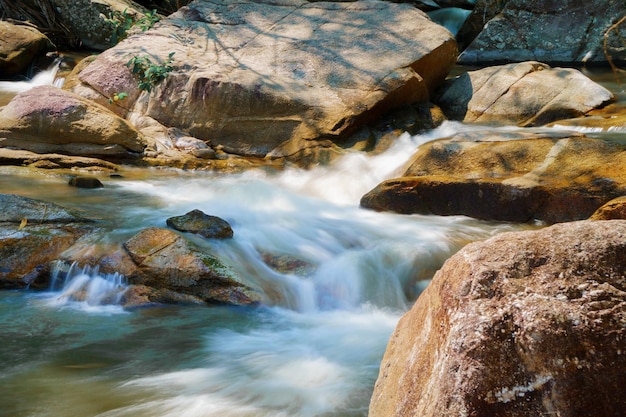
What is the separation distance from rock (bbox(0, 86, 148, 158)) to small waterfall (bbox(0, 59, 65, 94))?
309cm

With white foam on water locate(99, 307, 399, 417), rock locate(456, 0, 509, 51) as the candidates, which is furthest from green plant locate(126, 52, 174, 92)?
rock locate(456, 0, 509, 51)

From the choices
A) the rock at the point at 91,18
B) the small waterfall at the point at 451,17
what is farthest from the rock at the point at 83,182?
the small waterfall at the point at 451,17

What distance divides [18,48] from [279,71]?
584 centimetres

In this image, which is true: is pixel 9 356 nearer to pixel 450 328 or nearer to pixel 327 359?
pixel 327 359

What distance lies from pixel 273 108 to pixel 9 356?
5.44 m

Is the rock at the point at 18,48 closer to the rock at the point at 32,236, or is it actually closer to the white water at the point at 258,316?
the white water at the point at 258,316

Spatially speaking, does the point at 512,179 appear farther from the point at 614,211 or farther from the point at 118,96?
the point at 118,96

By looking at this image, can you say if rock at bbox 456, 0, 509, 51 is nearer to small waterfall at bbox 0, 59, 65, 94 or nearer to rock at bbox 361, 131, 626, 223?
rock at bbox 361, 131, 626, 223

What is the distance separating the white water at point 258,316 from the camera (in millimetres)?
3121

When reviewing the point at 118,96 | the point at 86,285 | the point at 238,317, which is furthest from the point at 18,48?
the point at 238,317

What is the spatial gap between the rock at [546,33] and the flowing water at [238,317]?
7243 millimetres

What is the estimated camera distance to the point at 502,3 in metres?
14.4

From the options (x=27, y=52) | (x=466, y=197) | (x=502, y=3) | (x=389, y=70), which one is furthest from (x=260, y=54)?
(x=502, y=3)

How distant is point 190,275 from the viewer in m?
4.57
